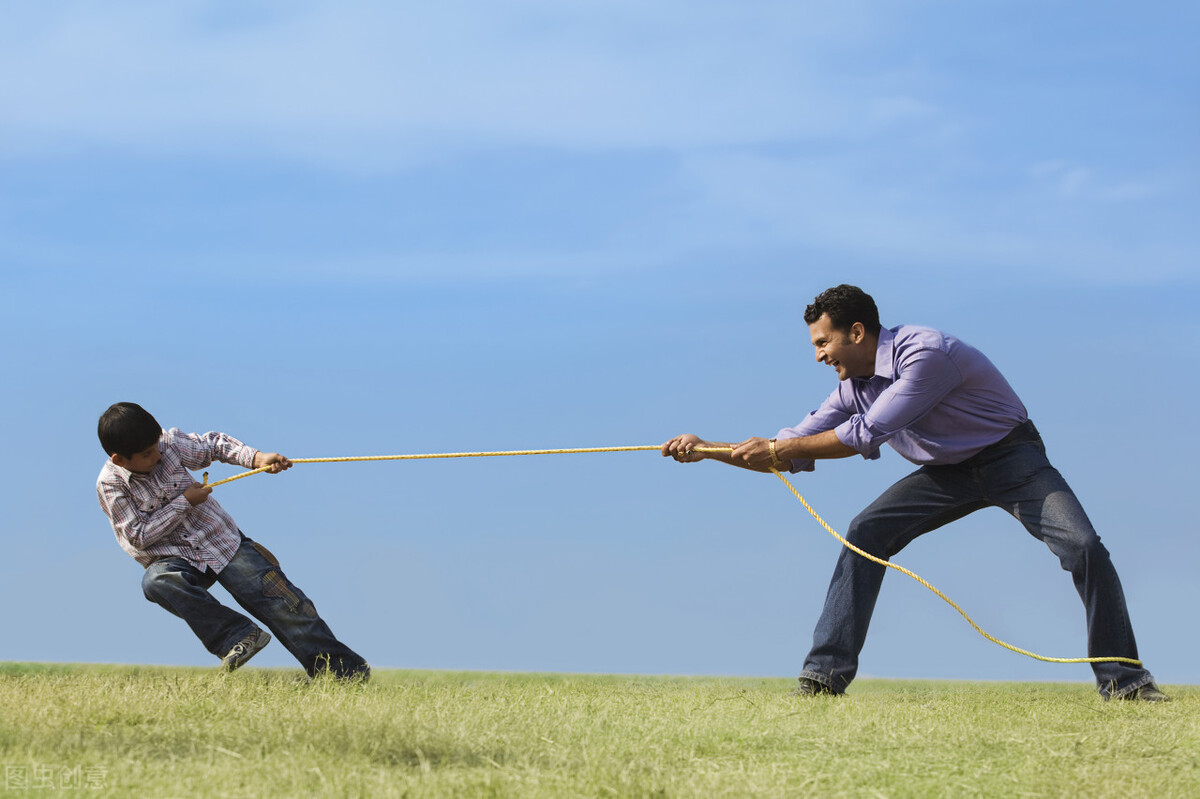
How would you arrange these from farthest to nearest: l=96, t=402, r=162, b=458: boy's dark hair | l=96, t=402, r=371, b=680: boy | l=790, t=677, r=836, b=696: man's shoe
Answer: l=790, t=677, r=836, b=696: man's shoe → l=96, t=402, r=371, b=680: boy → l=96, t=402, r=162, b=458: boy's dark hair

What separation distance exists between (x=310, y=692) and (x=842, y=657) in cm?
257

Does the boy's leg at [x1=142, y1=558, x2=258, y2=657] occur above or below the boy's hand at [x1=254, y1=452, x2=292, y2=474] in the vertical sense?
below

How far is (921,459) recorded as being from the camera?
5.61 m

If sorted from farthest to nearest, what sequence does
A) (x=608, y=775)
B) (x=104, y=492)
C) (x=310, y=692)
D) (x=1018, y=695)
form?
(x=1018, y=695), (x=104, y=492), (x=310, y=692), (x=608, y=775)

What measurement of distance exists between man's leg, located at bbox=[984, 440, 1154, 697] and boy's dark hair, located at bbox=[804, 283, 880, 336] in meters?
0.94

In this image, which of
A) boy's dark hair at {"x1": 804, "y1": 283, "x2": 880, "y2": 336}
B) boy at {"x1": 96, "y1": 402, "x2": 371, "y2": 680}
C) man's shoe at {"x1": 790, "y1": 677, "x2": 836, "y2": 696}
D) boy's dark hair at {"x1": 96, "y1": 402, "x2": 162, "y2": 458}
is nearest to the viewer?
boy's dark hair at {"x1": 96, "y1": 402, "x2": 162, "y2": 458}

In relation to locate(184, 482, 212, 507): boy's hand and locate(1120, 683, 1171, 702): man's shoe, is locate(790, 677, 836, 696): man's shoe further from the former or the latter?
locate(184, 482, 212, 507): boy's hand

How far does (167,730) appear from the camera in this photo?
3.66 metres

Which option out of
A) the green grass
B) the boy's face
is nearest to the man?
the green grass

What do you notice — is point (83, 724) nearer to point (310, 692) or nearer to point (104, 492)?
point (310, 692)

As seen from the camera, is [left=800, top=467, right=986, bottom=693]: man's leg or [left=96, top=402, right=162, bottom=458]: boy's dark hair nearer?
[left=96, top=402, right=162, bottom=458]: boy's dark hair

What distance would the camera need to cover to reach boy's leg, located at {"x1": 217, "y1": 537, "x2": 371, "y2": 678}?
546cm

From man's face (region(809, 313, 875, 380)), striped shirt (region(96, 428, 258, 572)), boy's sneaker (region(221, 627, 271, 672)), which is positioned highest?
man's face (region(809, 313, 875, 380))

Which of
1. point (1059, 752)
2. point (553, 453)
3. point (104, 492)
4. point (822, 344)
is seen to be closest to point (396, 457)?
point (553, 453)
